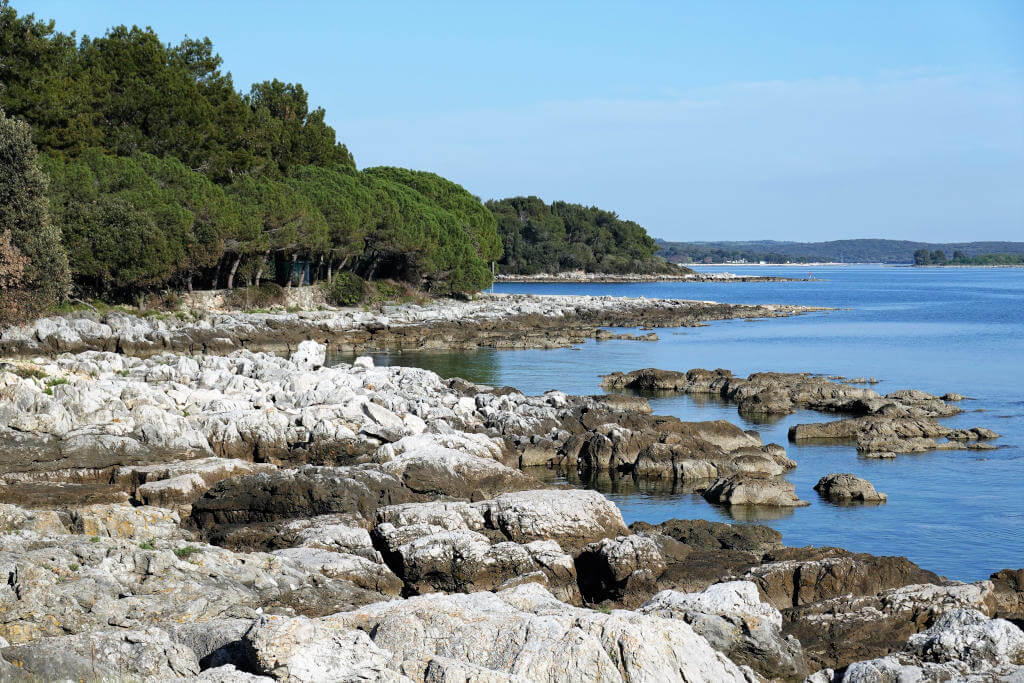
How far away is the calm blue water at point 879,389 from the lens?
1634 centimetres

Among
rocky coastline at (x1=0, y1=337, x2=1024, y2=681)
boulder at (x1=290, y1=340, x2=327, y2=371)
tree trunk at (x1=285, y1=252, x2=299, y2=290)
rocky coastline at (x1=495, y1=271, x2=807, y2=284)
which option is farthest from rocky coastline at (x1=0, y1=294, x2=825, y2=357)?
rocky coastline at (x1=495, y1=271, x2=807, y2=284)

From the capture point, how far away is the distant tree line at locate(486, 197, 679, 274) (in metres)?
142

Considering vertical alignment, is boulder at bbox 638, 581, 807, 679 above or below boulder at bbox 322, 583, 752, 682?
below

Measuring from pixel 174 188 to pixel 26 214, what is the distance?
20642 mm

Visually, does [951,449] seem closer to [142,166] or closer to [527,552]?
[527,552]

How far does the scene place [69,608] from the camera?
27.6 feet

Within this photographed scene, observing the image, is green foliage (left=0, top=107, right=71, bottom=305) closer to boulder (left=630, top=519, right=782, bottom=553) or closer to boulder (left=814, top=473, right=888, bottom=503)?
boulder (left=630, top=519, right=782, bottom=553)

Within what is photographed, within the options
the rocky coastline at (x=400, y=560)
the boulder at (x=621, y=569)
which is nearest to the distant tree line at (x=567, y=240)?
the rocky coastline at (x=400, y=560)

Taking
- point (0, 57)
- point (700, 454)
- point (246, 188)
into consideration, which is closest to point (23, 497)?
point (700, 454)

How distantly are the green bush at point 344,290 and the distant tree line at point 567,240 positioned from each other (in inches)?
2995

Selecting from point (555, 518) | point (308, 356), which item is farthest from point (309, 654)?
point (308, 356)

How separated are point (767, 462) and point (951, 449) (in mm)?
5818

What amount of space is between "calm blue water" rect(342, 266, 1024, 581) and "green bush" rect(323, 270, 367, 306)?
1538 centimetres

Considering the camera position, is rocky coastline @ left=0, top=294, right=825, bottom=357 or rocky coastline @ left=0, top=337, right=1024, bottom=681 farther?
rocky coastline @ left=0, top=294, right=825, bottom=357
